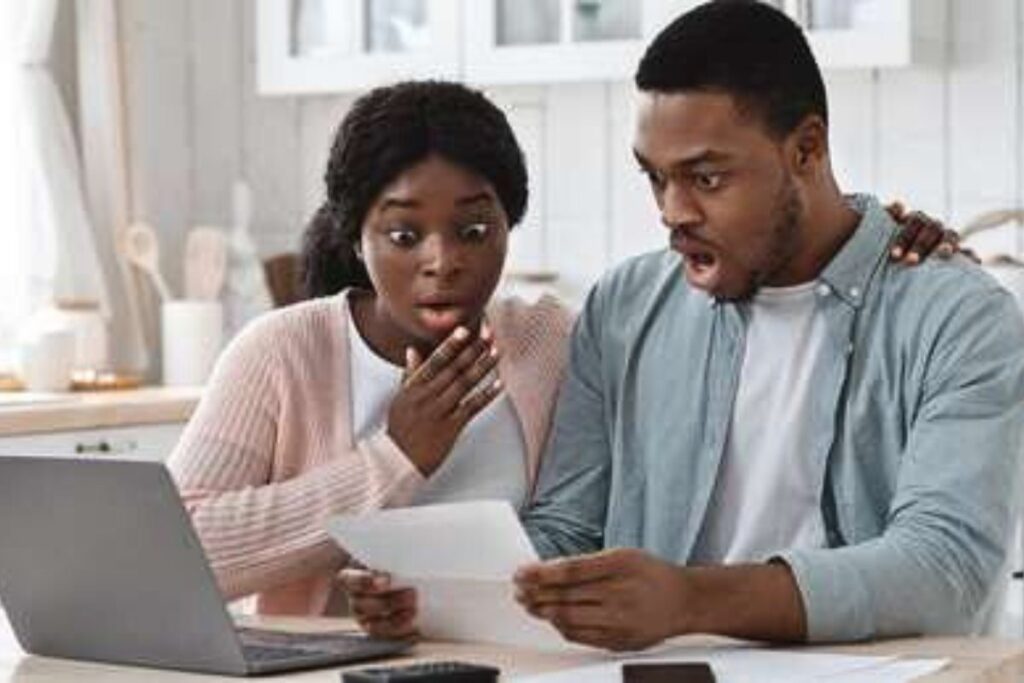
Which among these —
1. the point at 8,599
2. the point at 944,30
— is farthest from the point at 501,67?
the point at 8,599

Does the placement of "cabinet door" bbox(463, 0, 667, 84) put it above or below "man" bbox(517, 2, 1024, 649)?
above

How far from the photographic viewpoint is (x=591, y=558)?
1932 mm

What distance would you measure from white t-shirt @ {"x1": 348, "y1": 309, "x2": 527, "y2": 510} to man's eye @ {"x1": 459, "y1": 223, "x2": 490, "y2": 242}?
0.62 feet

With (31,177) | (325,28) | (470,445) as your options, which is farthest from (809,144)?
(31,177)

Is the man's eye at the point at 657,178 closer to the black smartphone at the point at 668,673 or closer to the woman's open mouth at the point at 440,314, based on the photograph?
the woman's open mouth at the point at 440,314

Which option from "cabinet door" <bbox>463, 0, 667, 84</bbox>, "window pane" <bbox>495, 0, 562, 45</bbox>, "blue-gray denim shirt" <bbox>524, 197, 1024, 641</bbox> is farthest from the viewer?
"window pane" <bbox>495, 0, 562, 45</bbox>

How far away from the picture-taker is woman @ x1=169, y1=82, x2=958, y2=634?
7.81 ft

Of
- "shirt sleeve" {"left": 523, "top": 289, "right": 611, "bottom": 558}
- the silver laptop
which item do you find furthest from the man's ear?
the silver laptop

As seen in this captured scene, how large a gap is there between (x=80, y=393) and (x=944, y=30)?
170 centimetres

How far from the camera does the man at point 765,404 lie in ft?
6.57

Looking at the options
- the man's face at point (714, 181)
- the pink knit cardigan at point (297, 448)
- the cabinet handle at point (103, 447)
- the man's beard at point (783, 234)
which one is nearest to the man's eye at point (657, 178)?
the man's face at point (714, 181)

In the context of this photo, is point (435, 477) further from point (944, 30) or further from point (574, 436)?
point (944, 30)

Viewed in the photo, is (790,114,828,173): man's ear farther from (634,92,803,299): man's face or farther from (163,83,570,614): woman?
(163,83,570,614): woman

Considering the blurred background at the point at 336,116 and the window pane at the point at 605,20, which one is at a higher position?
the window pane at the point at 605,20
